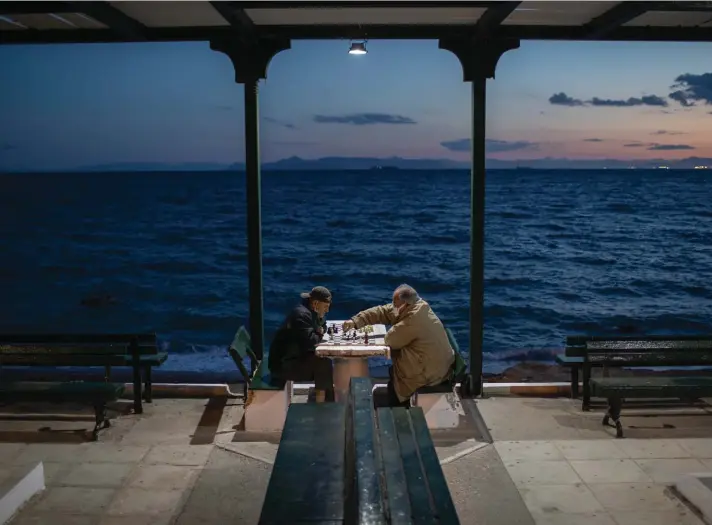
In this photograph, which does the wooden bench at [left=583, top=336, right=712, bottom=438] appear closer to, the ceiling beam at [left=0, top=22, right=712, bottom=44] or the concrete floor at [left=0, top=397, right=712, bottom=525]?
the concrete floor at [left=0, top=397, right=712, bottom=525]

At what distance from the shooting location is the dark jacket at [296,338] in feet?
21.5

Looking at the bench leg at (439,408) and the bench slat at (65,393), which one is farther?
the bench leg at (439,408)

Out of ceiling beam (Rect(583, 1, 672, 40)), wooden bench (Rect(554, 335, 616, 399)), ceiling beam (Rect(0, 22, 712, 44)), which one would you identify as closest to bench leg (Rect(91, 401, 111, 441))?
ceiling beam (Rect(0, 22, 712, 44))

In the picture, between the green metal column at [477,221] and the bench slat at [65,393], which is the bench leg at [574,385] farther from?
the bench slat at [65,393]

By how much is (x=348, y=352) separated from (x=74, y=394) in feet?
7.54

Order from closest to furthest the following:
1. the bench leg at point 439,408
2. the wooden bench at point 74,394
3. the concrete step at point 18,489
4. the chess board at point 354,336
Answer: the concrete step at point 18,489
the wooden bench at point 74,394
the chess board at point 354,336
the bench leg at point 439,408

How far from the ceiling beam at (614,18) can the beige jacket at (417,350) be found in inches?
115

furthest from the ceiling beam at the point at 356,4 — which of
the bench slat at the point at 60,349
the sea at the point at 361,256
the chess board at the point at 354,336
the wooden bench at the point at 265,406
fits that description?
the sea at the point at 361,256

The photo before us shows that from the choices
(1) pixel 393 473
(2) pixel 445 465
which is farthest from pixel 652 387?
(1) pixel 393 473

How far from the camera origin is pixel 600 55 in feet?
180

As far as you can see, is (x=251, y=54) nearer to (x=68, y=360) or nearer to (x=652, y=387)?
(x=68, y=360)

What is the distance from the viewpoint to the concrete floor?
5.11m

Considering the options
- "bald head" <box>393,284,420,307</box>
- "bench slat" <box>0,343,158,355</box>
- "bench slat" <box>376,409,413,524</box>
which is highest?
"bald head" <box>393,284,420,307</box>

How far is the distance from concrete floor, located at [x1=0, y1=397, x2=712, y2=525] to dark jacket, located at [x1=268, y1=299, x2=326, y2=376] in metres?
0.68
